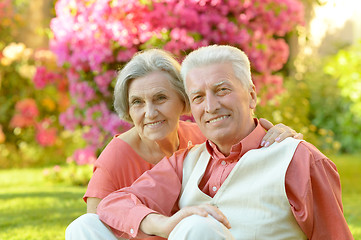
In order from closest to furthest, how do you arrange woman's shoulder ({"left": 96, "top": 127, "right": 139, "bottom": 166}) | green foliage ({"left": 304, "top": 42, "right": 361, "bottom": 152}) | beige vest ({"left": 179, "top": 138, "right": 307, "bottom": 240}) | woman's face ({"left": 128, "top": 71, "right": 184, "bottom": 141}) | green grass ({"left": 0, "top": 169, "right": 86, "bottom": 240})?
1. beige vest ({"left": 179, "top": 138, "right": 307, "bottom": 240})
2. woman's face ({"left": 128, "top": 71, "right": 184, "bottom": 141})
3. woman's shoulder ({"left": 96, "top": 127, "right": 139, "bottom": 166})
4. green grass ({"left": 0, "top": 169, "right": 86, "bottom": 240})
5. green foliage ({"left": 304, "top": 42, "right": 361, "bottom": 152})

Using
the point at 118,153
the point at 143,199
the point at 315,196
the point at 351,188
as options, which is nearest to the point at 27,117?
the point at 351,188

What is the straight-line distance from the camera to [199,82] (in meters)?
2.49

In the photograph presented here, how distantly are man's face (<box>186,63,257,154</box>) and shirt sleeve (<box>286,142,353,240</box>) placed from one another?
12.4 inches

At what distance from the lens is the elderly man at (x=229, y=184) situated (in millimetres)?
2232

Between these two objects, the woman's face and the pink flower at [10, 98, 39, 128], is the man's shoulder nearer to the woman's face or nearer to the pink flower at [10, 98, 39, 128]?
the woman's face

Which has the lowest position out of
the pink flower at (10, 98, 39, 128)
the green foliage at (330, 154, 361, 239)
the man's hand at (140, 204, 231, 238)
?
the green foliage at (330, 154, 361, 239)

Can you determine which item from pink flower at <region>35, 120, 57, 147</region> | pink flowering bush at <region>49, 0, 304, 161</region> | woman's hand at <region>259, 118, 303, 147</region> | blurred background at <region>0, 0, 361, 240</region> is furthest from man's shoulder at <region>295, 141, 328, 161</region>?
pink flower at <region>35, 120, 57, 147</region>

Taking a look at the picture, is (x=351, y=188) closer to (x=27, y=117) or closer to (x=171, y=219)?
(x=171, y=219)

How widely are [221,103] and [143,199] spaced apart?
0.56 m

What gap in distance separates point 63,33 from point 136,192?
3.44m

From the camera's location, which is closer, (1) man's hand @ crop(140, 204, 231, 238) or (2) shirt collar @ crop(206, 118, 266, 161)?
(1) man's hand @ crop(140, 204, 231, 238)

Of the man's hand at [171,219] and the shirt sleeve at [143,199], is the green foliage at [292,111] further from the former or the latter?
the man's hand at [171,219]

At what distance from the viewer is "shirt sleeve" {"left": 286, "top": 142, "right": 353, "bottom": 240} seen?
223 centimetres

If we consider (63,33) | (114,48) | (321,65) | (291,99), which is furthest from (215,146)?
(321,65)
